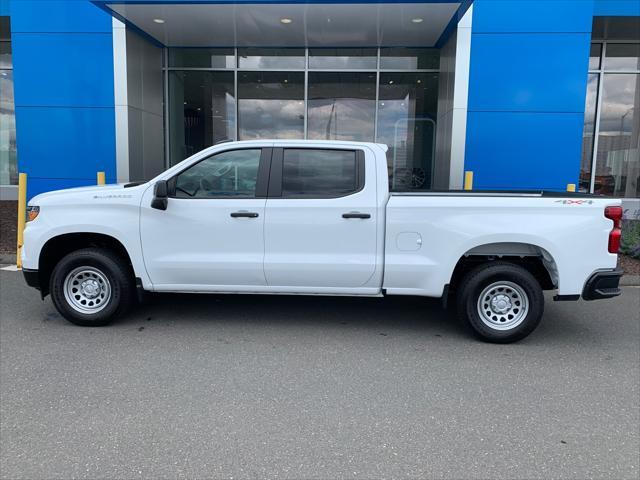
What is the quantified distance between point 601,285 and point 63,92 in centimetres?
1102

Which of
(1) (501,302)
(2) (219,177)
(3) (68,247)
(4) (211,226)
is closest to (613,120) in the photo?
(1) (501,302)

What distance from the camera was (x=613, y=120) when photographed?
14672mm

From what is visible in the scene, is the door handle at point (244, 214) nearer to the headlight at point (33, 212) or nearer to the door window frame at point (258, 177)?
the door window frame at point (258, 177)

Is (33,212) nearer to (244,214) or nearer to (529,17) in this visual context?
(244,214)

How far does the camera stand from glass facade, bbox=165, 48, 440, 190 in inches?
545

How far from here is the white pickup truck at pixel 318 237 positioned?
509cm

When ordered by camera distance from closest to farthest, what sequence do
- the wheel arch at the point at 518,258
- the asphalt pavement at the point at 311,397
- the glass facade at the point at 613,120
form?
1. the asphalt pavement at the point at 311,397
2. the wheel arch at the point at 518,258
3. the glass facade at the point at 613,120

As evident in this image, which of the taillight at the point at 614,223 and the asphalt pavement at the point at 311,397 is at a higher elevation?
the taillight at the point at 614,223

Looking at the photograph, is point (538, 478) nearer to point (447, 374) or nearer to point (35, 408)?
point (447, 374)

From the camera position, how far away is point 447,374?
4496 millimetres

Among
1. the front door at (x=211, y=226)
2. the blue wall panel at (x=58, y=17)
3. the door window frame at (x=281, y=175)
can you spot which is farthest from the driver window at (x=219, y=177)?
the blue wall panel at (x=58, y=17)

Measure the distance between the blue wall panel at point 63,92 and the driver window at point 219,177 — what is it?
707 centimetres

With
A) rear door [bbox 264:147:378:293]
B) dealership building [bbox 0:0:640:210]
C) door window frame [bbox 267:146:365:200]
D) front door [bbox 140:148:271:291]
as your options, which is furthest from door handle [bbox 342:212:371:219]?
dealership building [bbox 0:0:640:210]

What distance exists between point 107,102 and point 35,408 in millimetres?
9103
